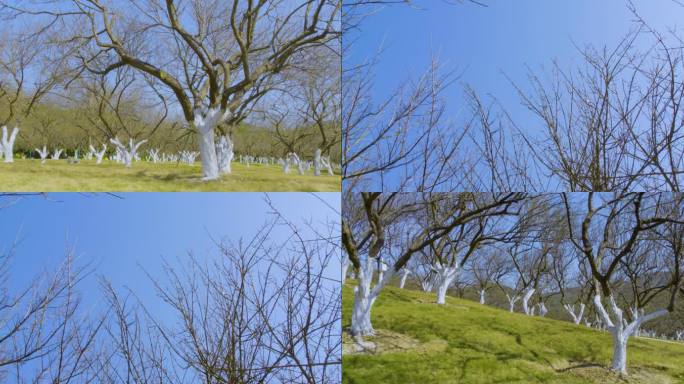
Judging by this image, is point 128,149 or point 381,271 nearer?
point 381,271

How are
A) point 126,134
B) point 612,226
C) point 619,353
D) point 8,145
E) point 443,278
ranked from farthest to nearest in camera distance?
point 126,134 → point 8,145 → point 443,278 → point 612,226 → point 619,353

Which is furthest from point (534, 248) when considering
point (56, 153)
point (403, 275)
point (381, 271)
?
point (56, 153)

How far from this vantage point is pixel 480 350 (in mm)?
3469

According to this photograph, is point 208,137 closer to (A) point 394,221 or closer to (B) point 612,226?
(A) point 394,221

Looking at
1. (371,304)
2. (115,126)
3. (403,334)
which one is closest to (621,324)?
(403,334)

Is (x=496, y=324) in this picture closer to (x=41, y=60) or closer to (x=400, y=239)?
(x=400, y=239)

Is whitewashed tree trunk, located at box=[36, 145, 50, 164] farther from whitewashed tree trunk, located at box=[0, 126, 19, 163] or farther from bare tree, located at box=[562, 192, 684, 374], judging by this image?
bare tree, located at box=[562, 192, 684, 374]

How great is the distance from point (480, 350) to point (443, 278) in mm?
606

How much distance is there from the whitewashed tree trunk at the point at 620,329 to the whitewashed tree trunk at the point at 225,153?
3130 mm

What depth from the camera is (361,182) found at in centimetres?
393

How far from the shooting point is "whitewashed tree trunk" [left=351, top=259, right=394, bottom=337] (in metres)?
3.66

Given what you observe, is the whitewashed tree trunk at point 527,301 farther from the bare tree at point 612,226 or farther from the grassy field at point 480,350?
the bare tree at point 612,226

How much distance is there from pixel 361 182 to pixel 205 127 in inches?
58.5

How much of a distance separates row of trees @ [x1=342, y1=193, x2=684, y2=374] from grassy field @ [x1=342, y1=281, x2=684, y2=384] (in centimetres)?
9
